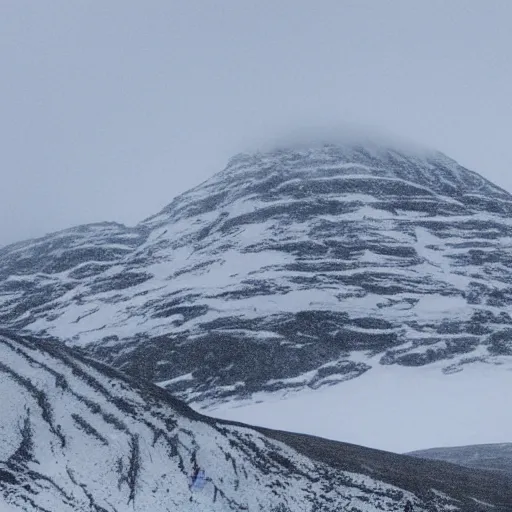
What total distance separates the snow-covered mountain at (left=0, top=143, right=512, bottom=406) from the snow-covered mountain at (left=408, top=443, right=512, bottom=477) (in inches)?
817

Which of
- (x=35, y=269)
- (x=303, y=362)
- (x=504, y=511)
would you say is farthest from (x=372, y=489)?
(x=35, y=269)

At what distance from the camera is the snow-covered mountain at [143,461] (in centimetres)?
965

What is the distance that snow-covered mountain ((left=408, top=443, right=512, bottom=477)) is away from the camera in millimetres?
25717

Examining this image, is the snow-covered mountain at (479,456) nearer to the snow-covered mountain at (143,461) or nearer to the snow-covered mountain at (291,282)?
the snow-covered mountain at (143,461)

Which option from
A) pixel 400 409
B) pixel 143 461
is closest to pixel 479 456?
pixel 400 409

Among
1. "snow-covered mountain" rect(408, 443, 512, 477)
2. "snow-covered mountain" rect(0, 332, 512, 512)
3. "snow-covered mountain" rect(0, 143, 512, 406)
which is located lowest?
"snow-covered mountain" rect(408, 443, 512, 477)

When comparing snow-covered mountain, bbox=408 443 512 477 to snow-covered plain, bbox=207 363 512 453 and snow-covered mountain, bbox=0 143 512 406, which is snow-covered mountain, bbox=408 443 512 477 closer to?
snow-covered plain, bbox=207 363 512 453

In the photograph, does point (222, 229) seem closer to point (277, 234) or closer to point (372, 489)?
point (277, 234)

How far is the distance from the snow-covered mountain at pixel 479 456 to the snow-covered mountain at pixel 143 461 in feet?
46.3

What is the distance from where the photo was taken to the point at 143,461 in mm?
10445

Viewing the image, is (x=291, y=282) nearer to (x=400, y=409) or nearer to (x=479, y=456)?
(x=400, y=409)

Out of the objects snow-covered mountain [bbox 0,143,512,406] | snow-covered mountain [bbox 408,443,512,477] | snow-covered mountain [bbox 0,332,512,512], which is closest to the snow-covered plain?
snow-covered mountain [bbox 0,143,512,406]

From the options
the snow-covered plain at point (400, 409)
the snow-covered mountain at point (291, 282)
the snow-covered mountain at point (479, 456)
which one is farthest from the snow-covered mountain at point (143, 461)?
the snow-covered mountain at point (291, 282)

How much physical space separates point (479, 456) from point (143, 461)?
80.3ft
